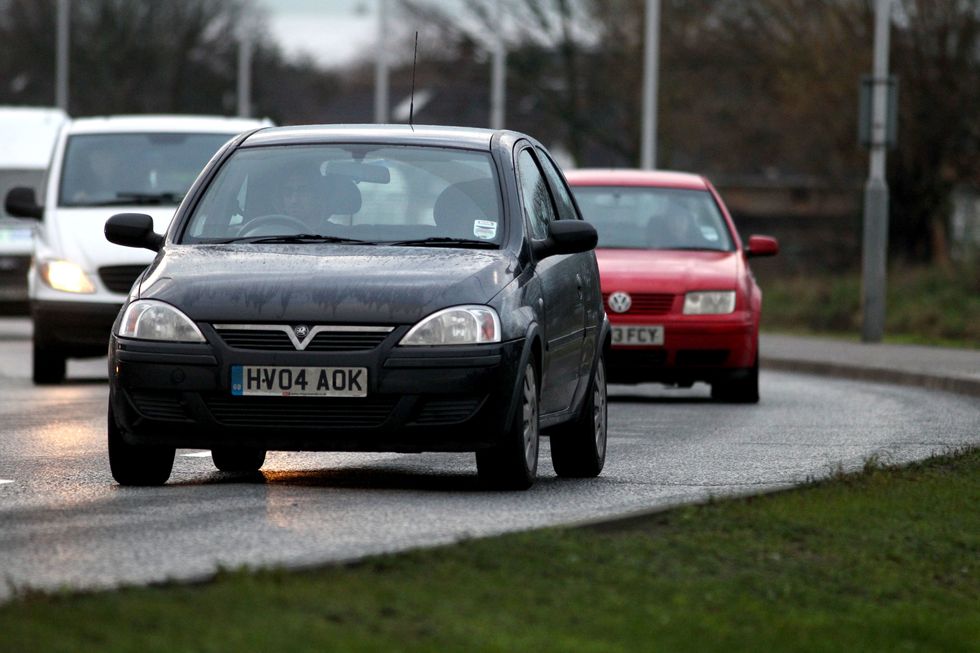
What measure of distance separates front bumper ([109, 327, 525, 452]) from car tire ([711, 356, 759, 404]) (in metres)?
7.90

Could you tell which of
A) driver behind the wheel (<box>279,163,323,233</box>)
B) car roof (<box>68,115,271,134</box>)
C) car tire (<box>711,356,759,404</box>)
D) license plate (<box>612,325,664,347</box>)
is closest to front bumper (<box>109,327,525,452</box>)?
driver behind the wheel (<box>279,163,323,233</box>)

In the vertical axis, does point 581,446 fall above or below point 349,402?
below

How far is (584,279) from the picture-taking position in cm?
1077

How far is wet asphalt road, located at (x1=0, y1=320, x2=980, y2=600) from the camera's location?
7156mm

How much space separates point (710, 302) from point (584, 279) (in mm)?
5961

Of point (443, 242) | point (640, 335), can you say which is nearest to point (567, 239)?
point (443, 242)

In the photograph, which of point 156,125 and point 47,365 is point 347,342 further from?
point 156,125

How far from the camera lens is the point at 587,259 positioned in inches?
436

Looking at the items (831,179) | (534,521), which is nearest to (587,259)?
(534,521)

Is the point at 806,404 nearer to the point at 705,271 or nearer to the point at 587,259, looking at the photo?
the point at 705,271

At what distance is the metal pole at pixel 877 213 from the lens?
27703 millimetres

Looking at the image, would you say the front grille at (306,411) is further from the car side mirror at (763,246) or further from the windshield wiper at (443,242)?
the car side mirror at (763,246)

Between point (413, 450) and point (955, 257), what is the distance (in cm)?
2839

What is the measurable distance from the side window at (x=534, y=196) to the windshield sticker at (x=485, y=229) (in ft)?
0.85
